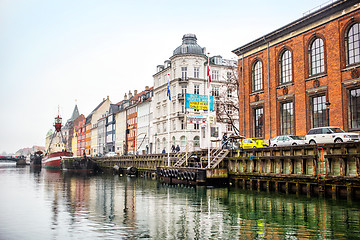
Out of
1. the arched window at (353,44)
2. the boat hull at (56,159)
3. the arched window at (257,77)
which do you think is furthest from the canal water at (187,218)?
the boat hull at (56,159)

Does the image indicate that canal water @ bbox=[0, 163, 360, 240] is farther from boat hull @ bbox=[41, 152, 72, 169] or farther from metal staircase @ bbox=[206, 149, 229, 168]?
boat hull @ bbox=[41, 152, 72, 169]

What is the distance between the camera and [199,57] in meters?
79.3

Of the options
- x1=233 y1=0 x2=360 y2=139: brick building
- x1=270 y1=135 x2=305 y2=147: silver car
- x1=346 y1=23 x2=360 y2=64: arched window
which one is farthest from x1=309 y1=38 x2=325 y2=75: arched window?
x1=270 y1=135 x2=305 y2=147: silver car

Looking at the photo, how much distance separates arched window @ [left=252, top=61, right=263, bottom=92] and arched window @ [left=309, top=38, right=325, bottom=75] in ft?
28.4

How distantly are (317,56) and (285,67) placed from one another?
4782 millimetres

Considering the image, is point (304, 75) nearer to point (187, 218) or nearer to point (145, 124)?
point (187, 218)

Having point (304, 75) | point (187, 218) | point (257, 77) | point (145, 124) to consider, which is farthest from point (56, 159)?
point (187, 218)

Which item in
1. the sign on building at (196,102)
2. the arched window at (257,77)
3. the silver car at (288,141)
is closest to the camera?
the silver car at (288,141)

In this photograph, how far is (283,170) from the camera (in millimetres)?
28172

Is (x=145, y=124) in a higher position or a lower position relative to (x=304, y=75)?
lower

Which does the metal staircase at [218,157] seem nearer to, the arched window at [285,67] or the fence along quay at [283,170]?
the fence along quay at [283,170]

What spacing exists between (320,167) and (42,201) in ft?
61.8

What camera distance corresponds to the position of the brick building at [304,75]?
3400 centimetres

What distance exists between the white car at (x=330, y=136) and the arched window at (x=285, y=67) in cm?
1215
